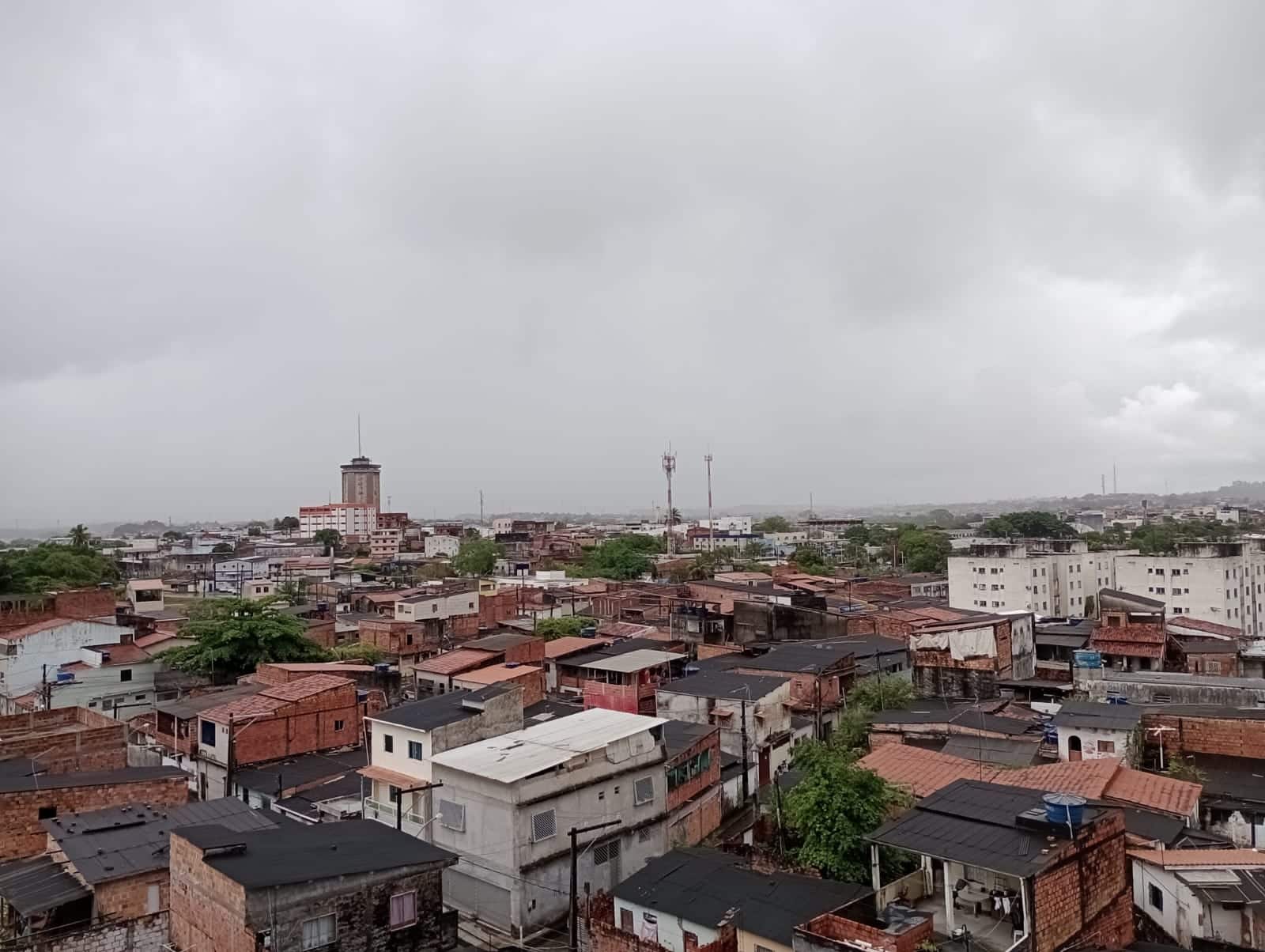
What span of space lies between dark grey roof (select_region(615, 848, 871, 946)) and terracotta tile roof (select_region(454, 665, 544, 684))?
13.2 m

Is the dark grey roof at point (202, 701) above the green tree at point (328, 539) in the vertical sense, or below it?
below

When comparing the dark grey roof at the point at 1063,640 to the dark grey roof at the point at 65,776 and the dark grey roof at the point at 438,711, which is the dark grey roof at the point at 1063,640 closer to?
the dark grey roof at the point at 438,711

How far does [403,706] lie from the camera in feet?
70.8

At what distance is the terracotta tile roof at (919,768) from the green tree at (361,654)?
23.0 m

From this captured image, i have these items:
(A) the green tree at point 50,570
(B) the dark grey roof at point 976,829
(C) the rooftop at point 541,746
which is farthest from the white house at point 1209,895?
(A) the green tree at point 50,570

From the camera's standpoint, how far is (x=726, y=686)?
25.6 meters

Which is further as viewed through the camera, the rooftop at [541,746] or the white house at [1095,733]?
the white house at [1095,733]

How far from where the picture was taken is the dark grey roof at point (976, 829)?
11.1 metres

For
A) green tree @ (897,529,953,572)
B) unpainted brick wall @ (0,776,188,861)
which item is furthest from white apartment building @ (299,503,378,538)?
unpainted brick wall @ (0,776,188,861)

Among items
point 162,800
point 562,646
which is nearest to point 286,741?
point 162,800

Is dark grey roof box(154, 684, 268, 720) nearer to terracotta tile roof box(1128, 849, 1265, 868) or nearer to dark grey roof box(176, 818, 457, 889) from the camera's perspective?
dark grey roof box(176, 818, 457, 889)

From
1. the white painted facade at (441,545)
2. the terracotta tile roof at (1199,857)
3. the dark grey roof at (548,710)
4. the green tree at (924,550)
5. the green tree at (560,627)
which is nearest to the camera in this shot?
the terracotta tile roof at (1199,857)

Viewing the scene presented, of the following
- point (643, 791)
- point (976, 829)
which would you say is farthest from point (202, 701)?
point (976, 829)

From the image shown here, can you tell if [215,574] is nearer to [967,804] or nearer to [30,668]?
[30,668]
